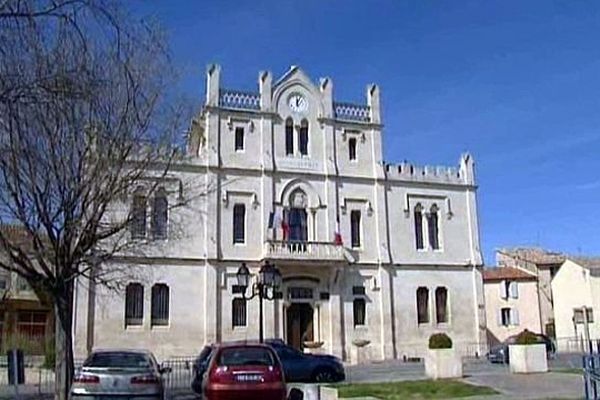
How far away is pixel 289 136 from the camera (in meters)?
42.5

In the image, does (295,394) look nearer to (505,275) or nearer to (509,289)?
(509,289)

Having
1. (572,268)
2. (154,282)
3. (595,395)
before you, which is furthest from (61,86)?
(572,268)

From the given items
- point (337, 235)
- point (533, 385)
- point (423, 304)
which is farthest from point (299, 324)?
point (533, 385)

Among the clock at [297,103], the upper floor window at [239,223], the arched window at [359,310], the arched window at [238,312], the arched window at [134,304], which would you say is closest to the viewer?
the arched window at [134,304]

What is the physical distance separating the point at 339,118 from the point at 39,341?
2183 centimetres

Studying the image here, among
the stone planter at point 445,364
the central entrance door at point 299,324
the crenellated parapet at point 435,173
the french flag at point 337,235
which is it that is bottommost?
the stone planter at point 445,364

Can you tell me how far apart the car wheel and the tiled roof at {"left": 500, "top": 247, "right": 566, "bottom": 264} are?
39461 millimetres

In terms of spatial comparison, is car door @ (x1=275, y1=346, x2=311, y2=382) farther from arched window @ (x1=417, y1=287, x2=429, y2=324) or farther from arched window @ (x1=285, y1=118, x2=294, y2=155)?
arched window @ (x1=417, y1=287, x2=429, y2=324)

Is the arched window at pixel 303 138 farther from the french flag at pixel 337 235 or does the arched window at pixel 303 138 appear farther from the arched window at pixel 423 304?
the arched window at pixel 423 304

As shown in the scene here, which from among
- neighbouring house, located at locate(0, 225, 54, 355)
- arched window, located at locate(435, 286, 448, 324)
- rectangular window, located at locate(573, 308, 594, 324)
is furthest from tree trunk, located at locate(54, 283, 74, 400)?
rectangular window, located at locate(573, 308, 594, 324)

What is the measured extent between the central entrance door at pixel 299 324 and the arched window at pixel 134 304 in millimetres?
8136

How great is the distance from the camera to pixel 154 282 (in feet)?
125

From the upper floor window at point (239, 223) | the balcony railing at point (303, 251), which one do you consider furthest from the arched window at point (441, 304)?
the upper floor window at point (239, 223)

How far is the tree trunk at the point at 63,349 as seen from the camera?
18.8 m
